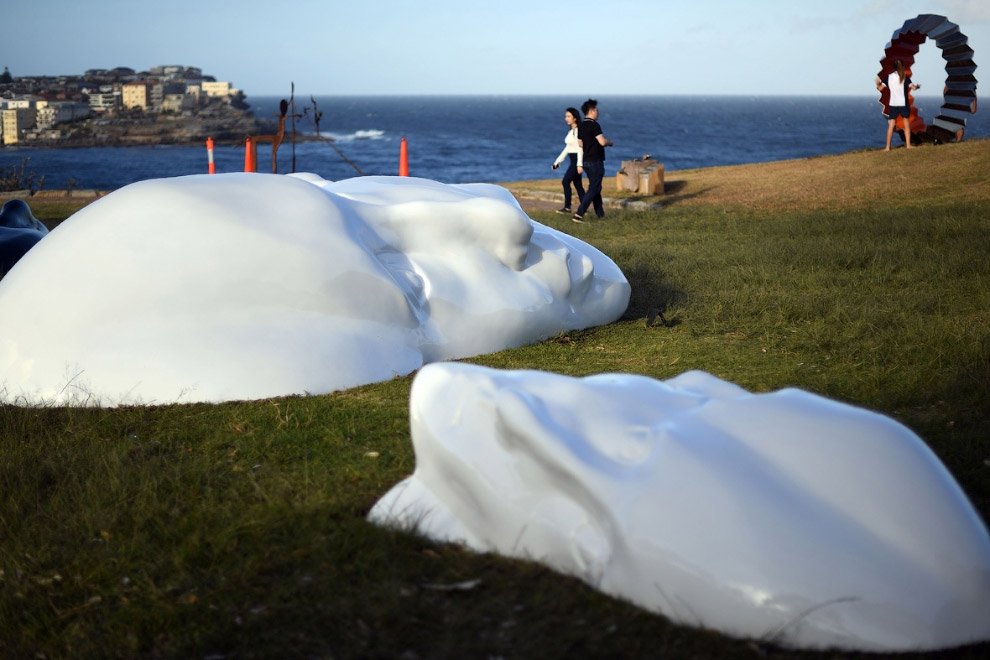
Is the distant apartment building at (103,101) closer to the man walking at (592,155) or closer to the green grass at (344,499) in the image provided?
the man walking at (592,155)

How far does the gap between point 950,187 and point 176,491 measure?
1378cm

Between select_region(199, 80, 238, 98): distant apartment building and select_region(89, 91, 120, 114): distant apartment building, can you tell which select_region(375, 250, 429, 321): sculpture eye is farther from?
select_region(199, 80, 238, 98): distant apartment building

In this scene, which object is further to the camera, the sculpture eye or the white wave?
the white wave

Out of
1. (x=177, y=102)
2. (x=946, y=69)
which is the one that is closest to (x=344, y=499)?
(x=946, y=69)

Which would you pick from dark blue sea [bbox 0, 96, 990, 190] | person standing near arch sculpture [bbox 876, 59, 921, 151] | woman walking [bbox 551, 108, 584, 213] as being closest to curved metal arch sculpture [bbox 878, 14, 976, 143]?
person standing near arch sculpture [bbox 876, 59, 921, 151]

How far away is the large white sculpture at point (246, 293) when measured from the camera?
561 cm

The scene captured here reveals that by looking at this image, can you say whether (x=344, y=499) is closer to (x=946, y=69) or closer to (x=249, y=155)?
(x=249, y=155)

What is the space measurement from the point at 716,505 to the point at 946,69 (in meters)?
22.5

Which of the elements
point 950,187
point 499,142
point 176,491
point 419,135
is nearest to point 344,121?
point 419,135

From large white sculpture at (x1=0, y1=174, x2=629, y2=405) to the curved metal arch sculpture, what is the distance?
16633 millimetres

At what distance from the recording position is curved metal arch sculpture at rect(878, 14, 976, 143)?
2016 centimetres

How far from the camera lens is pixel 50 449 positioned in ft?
16.1

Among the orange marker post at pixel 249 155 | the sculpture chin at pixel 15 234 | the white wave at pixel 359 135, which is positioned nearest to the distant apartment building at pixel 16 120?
the orange marker post at pixel 249 155

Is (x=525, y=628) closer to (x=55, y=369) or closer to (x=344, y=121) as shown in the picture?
(x=55, y=369)
